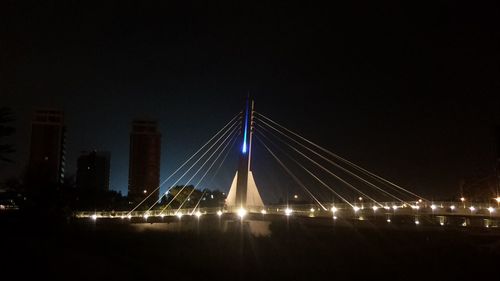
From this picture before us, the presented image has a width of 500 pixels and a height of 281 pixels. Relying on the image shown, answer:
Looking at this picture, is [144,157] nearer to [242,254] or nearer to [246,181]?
[246,181]

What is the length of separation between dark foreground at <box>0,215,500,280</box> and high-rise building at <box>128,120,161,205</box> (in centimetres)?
7847

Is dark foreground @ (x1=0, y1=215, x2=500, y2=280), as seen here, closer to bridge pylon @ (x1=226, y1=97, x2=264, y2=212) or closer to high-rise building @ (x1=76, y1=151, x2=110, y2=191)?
bridge pylon @ (x1=226, y1=97, x2=264, y2=212)

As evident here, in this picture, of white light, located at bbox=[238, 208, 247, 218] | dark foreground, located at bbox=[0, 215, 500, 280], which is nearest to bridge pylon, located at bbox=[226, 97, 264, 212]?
white light, located at bbox=[238, 208, 247, 218]

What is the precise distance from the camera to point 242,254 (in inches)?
654

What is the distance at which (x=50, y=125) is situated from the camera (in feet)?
340

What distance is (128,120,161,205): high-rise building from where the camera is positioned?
4097 inches

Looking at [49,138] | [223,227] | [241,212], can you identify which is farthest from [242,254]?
[49,138]

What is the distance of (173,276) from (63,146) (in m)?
101

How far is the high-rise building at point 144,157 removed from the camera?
104 m

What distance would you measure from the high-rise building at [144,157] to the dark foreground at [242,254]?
78.5 m

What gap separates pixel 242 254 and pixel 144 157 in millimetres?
91112

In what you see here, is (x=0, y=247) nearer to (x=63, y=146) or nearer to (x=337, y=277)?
(x=337, y=277)

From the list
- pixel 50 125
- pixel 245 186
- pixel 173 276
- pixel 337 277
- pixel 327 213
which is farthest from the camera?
pixel 50 125

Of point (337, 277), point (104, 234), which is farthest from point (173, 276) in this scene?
point (104, 234)
